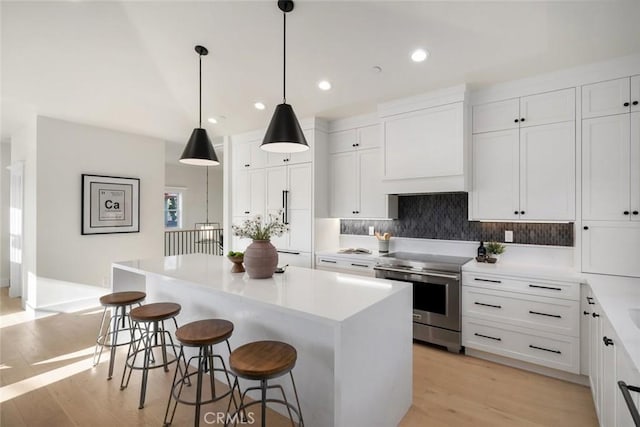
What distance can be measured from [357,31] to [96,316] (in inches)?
186

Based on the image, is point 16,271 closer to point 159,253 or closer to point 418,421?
point 159,253

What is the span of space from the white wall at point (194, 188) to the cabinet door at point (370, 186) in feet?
19.7

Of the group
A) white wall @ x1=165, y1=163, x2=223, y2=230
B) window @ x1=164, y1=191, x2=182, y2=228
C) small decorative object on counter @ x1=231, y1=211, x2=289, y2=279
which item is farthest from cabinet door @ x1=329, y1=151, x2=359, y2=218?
window @ x1=164, y1=191, x2=182, y2=228

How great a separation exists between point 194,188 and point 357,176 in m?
6.39

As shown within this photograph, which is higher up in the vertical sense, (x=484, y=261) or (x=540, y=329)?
(x=484, y=261)

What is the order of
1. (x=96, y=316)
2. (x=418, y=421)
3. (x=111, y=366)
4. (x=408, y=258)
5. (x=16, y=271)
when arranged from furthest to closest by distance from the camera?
(x=16, y=271), (x=96, y=316), (x=408, y=258), (x=111, y=366), (x=418, y=421)

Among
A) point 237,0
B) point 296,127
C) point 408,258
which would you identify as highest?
point 237,0

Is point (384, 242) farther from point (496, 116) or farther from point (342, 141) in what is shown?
point (496, 116)

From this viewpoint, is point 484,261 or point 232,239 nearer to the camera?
point 484,261

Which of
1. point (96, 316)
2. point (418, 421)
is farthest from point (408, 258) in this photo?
point (96, 316)

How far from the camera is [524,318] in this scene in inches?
111

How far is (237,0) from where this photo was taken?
8.48 feet

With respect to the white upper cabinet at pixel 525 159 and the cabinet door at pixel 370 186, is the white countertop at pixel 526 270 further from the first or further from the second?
the cabinet door at pixel 370 186

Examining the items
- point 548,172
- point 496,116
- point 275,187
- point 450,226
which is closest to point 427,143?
point 496,116
